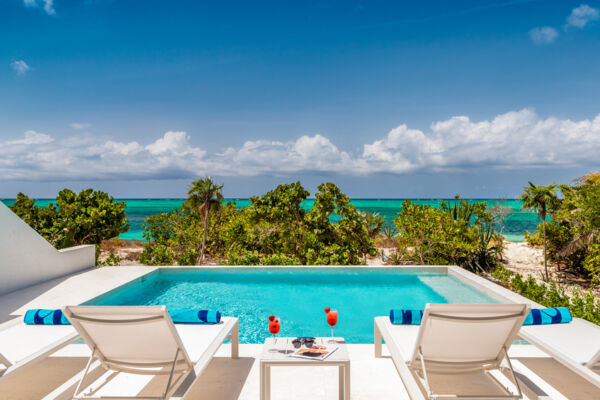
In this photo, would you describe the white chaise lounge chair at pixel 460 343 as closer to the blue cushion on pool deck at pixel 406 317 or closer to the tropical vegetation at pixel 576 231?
the blue cushion on pool deck at pixel 406 317

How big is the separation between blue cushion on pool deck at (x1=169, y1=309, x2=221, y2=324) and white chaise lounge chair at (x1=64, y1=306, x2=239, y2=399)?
0.49 metres

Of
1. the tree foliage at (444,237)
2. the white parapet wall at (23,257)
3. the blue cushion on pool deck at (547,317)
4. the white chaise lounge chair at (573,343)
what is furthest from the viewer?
the tree foliage at (444,237)

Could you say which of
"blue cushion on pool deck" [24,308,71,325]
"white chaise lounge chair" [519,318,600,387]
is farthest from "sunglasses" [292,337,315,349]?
"blue cushion on pool deck" [24,308,71,325]

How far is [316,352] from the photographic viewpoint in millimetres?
2451

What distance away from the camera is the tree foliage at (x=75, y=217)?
9453mm

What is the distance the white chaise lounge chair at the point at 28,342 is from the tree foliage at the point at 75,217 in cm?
734

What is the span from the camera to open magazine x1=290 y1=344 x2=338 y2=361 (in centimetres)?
237

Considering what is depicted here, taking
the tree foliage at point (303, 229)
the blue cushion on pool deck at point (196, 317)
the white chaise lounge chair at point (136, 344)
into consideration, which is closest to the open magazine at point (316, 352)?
the white chaise lounge chair at point (136, 344)

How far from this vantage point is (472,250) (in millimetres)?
8727

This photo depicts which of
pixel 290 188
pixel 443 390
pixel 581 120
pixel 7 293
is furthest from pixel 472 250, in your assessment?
pixel 581 120

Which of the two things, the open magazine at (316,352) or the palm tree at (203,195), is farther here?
the palm tree at (203,195)

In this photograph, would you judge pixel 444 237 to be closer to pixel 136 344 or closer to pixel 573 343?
pixel 573 343

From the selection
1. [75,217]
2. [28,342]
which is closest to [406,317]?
[28,342]

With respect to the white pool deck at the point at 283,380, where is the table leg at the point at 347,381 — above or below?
above
